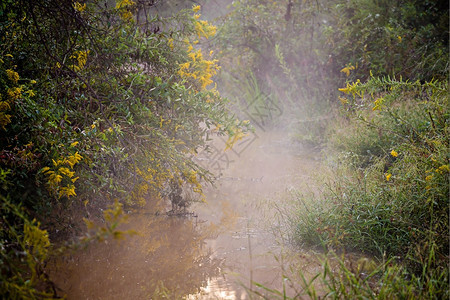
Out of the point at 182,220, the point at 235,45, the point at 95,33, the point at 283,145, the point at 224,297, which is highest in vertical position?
the point at 235,45

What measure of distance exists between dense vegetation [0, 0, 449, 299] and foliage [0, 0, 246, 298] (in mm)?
12

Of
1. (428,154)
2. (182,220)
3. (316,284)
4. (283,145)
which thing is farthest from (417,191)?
(283,145)

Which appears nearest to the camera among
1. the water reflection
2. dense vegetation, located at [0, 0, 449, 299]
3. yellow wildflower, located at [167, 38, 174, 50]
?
dense vegetation, located at [0, 0, 449, 299]

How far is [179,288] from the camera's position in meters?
2.37

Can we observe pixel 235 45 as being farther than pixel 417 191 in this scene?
Yes

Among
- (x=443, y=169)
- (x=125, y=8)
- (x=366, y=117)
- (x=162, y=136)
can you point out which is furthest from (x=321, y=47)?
Result: (x=443, y=169)

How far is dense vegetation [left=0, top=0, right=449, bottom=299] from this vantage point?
6.37ft

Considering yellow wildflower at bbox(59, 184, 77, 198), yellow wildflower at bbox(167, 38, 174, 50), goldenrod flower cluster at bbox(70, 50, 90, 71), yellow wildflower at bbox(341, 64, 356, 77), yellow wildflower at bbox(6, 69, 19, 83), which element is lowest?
yellow wildflower at bbox(59, 184, 77, 198)

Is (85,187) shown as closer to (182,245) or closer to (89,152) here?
(89,152)

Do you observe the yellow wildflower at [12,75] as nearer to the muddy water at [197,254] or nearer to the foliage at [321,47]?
the muddy water at [197,254]

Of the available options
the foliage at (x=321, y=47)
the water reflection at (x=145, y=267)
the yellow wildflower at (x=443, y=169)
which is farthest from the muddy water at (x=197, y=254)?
the foliage at (x=321, y=47)

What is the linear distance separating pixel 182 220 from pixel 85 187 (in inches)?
44.1

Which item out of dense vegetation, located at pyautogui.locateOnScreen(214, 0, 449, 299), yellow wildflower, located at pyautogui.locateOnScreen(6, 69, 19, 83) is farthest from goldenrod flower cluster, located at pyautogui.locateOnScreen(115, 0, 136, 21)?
dense vegetation, located at pyautogui.locateOnScreen(214, 0, 449, 299)

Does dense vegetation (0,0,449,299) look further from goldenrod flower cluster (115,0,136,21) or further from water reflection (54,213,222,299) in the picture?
water reflection (54,213,222,299)
